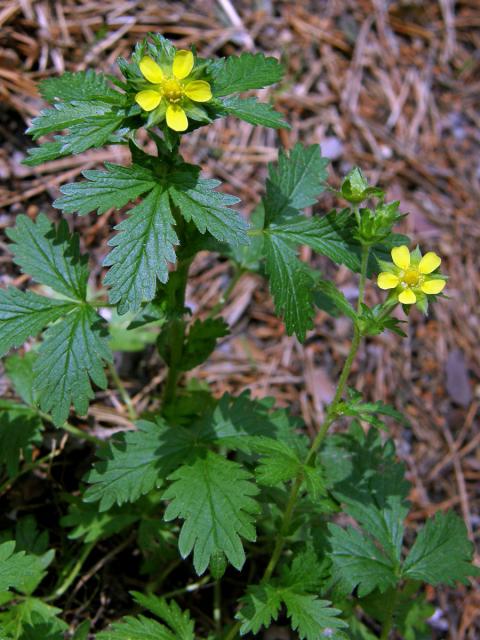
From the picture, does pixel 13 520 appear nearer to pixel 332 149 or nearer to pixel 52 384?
pixel 52 384

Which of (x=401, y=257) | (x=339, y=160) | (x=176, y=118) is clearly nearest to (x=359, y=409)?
(x=401, y=257)

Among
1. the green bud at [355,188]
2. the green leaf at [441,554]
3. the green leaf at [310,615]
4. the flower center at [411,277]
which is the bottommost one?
the green leaf at [441,554]

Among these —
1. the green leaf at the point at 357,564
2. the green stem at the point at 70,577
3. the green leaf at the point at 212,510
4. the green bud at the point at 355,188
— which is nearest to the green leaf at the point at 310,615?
the green leaf at the point at 357,564

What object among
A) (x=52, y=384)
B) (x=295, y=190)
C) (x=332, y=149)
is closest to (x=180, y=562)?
(x=52, y=384)

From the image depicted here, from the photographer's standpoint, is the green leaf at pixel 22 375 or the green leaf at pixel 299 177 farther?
the green leaf at pixel 22 375

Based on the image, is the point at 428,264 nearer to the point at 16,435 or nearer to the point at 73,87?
the point at 73,87

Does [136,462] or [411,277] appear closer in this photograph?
[411,277]

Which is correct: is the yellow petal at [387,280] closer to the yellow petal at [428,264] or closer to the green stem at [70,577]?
the yellow petal at [428,264]
